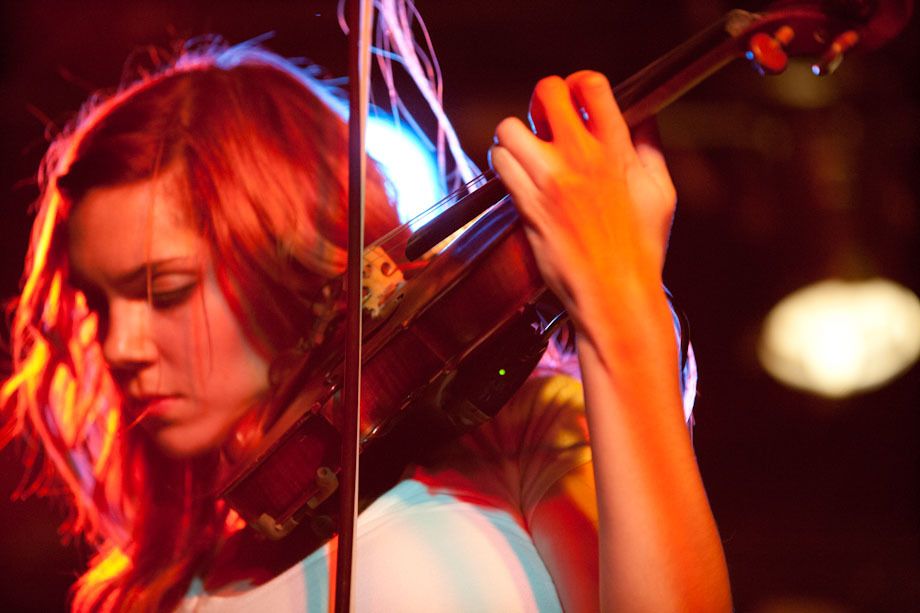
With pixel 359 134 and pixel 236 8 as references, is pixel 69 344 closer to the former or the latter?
pixel 236 8

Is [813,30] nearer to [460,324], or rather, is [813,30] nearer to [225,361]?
[460,324]

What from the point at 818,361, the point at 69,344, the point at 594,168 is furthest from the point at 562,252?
the point at 818,361

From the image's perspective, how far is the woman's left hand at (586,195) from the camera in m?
0.63

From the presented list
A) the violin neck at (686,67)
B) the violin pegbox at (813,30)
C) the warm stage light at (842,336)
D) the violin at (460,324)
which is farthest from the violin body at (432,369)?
the warm stage light at (842,336)

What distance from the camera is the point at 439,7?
4.13ft

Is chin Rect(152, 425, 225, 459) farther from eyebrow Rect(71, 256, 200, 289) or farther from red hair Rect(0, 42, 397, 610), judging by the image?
eyebrow Rect(71, 256, 200, 289)

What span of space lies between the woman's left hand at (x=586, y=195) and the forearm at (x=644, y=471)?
0.8 inches

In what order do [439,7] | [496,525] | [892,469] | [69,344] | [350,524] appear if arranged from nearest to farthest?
1. [350,524]
2. [496,525]
3. [69,344]
4. [439,7]
5. [892,469]

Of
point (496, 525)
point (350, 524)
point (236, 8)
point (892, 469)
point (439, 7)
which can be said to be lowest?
point (892, 469)

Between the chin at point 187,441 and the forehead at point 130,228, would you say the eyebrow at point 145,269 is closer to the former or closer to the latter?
the forehead at point 130,228

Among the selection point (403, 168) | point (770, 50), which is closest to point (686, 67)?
point (770, 50)

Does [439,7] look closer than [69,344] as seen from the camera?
No

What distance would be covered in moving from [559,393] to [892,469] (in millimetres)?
944

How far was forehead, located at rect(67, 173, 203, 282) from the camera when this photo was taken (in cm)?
92
